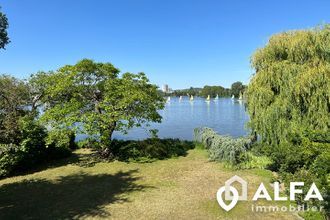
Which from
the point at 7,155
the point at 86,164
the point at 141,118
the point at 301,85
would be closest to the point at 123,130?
the point at 141,118

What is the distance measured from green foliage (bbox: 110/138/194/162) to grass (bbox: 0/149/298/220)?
0.98 m

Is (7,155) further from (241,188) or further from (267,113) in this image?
(267,113)

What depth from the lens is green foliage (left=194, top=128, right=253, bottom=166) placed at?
13.5m

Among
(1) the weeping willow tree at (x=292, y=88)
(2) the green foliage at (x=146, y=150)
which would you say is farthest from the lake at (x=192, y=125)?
(1) the weeping willow tree at (x=292, y=88)

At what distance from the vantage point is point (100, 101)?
16328mm

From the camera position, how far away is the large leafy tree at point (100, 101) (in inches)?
581

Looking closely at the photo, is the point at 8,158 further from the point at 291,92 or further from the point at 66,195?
the point at 291,92

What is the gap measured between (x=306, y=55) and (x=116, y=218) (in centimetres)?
1225

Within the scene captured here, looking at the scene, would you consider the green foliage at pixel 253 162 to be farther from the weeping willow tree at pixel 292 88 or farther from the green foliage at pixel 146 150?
the green foliage at pixel 146 150

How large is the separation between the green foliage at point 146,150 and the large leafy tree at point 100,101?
150 centimetres

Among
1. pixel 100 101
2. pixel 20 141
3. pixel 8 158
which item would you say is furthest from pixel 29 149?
pixel 100 101

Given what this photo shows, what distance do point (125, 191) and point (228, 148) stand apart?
18.5 feet

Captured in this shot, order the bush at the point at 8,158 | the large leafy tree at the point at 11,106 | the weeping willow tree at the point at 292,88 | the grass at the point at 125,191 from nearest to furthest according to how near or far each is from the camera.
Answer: the grass at the point at 125,191 → the bush at the point at 8,158 → the weeping willow tree at the point at 292,88 → the large leafy tree at the point at 11,106

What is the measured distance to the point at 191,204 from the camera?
920cm
